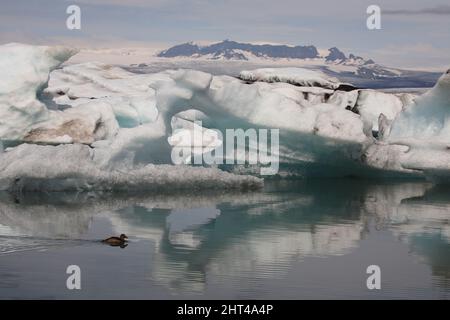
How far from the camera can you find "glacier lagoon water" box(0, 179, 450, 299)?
7117 millimetres

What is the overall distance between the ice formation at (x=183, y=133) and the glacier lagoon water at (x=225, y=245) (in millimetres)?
442

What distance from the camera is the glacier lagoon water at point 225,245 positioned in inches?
280

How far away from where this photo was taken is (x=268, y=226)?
35.3 ft

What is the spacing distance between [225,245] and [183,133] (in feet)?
38.5

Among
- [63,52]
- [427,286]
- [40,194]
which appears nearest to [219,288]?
[427,286]

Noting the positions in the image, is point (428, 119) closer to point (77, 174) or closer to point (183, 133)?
point (183, 133)

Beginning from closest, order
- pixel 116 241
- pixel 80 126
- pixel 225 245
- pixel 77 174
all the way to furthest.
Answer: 1. pixel 116 241
2. pixel 225 245
3. pixel 77 174
4. pixel 80 126

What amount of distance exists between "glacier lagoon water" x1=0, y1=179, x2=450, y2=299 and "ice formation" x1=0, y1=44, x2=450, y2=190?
44cm

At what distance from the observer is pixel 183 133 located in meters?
20.9
